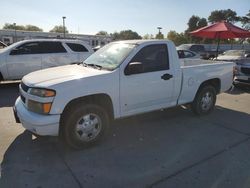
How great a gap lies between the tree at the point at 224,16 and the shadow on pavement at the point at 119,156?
7169cm

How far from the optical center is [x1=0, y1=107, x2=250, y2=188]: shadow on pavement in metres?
3.45

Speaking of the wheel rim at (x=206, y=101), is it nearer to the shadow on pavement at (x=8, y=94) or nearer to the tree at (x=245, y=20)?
the shadow on pavement at (x=8, y=94)

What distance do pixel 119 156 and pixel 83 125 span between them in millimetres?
779

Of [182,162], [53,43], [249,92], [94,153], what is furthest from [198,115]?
[53,43]

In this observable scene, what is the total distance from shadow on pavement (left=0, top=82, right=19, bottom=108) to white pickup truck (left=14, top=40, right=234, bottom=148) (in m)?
3.01

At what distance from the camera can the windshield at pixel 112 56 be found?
15.4 feet

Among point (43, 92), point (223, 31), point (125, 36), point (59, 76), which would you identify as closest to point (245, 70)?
point (223, 31)

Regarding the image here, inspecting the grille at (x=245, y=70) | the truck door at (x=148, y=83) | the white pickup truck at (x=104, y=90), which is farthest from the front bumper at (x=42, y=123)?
the grille at (x=245, y=70)

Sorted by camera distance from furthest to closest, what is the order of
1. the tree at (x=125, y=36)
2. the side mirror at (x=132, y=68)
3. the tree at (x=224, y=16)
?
1. the tree at (x=224, y=16)
2. the tree at (x=125, y=36)
3. the side mirror at (x=132, y=68)

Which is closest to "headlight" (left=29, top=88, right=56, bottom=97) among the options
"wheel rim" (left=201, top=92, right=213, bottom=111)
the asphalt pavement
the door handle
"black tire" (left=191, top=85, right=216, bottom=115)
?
the asphalt pavement

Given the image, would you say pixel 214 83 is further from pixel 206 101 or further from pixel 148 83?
pixel 148 83

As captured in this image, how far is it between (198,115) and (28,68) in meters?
6.43

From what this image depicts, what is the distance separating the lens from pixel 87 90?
4.08 meters

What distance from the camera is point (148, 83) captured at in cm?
483
